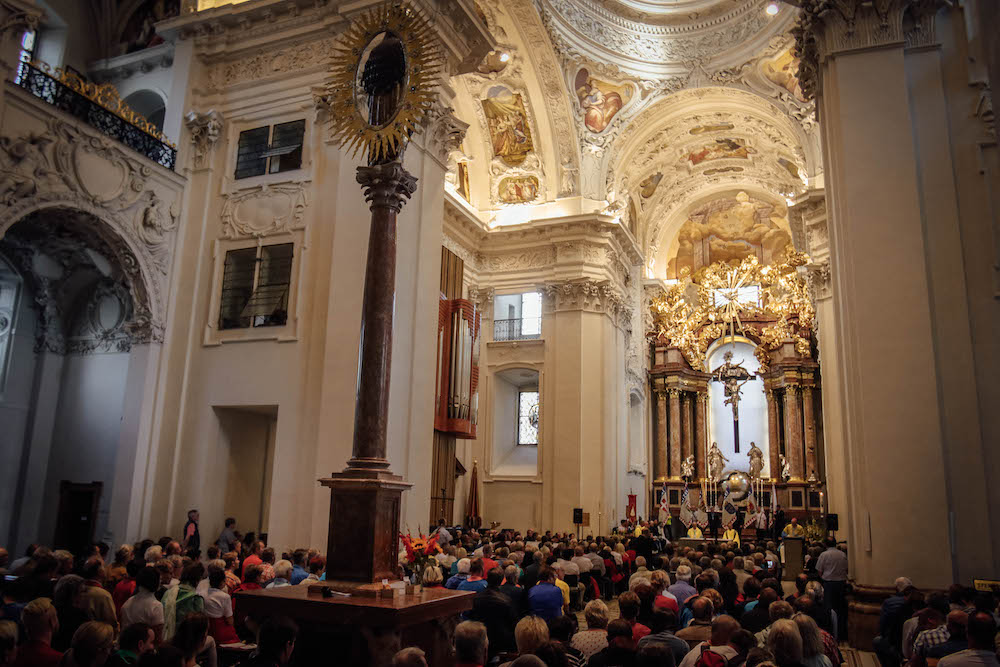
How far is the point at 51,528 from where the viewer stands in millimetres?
12469

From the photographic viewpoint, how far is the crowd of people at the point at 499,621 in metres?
3.68

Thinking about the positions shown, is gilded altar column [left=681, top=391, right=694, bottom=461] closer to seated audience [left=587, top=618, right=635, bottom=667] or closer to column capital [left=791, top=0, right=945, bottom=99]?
column capital [left=791, top=0, right=945, bottom=99]

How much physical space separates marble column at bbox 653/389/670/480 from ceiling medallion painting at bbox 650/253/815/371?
1.73 metres

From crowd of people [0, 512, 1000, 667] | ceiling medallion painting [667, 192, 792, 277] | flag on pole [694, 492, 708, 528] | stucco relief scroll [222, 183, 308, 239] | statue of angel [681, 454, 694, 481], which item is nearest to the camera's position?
crowd of people [0, 512, 1000, 667]

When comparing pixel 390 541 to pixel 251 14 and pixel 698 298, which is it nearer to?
pixel 251 14

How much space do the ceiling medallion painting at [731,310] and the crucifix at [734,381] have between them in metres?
0.89

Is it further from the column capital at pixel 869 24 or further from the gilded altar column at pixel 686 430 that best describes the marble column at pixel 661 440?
the column capital at pixel 869 24

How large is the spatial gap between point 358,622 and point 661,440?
904 inches

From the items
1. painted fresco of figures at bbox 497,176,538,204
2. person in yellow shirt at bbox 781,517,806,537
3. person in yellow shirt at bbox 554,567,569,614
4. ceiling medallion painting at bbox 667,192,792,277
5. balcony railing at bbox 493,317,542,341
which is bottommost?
person in yellow shirt at bbox 554,567,569,614

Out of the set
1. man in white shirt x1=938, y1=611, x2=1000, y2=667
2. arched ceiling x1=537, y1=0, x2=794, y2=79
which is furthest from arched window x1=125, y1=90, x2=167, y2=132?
man in white shirt x1=938, y1=611, x2=1000, y2=667

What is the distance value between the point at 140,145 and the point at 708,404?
21649 mm

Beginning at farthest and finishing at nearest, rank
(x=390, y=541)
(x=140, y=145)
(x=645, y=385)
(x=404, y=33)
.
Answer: (x=645, y=385) → (x=140, y=145) → (x=404, y=33) → (x=390, y=541)

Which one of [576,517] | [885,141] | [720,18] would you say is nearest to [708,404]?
[576,517]

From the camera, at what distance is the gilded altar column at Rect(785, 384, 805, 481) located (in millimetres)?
25719
